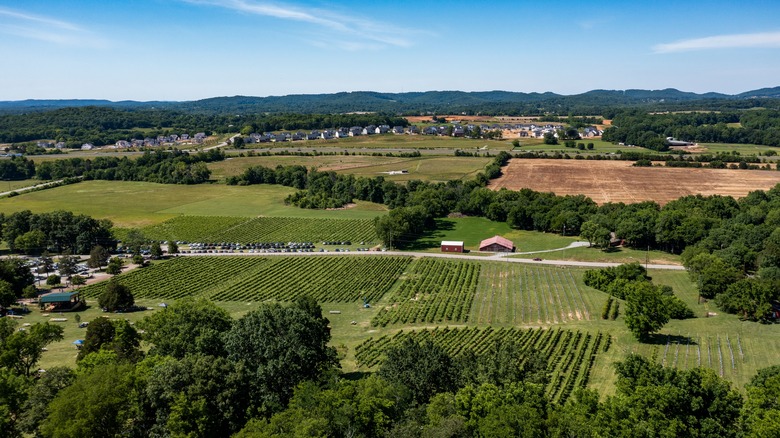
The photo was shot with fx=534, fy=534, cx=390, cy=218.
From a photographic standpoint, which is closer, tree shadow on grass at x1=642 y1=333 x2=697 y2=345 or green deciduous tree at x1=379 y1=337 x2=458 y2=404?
green deciduous tree at x1=379 y1=337 x2=458 y2=404

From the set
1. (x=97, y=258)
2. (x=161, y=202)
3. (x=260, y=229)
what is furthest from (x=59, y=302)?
(x=161, y=202)

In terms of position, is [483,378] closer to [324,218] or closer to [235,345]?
[235,345]

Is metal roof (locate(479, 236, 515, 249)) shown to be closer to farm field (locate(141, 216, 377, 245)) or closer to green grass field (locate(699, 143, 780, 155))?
farm field (locate(141, 216, 377, 245))

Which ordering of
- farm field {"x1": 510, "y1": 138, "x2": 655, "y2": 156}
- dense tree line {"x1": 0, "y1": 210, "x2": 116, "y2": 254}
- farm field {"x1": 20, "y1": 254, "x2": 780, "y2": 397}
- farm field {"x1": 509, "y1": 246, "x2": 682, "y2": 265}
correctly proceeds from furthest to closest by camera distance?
farm field {"x1": 510, "y1": 138, "x2": 655, "y2": 156}
dense tree line {"x1": 0, "y1": 210, "x2": 116, "y2": 254}
farm field {"x1": 509, "y1": 246, "x2": 682, "y2": 265}
farm field {"x1": 20, "y1": 254, "x2": 780, "y2": 397}

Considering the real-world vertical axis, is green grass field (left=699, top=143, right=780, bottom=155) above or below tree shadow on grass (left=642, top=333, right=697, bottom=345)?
above

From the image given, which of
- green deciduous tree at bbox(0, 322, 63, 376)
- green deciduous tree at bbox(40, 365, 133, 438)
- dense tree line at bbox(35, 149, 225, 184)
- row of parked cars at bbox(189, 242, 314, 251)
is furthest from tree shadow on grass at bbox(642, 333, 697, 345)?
dense tree line at bbox(35, 149, 225, 184)

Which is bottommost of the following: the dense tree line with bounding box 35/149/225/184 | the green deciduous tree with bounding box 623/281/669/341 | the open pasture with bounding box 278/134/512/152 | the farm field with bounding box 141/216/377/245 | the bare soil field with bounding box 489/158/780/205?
the farm field with bounding box 141/216/377/245

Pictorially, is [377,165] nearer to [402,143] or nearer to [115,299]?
[402,143]

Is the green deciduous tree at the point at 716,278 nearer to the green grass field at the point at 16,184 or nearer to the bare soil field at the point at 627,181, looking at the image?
the bare soil field at the point at 627,181
